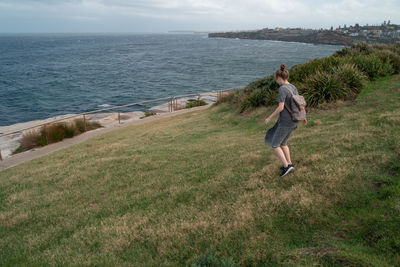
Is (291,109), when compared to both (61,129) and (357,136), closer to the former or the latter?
(357,136)

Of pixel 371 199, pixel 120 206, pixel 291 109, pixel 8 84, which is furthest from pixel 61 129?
pixel 8 84

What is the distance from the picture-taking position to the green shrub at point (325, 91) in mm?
10500

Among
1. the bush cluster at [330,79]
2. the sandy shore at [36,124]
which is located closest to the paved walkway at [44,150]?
the sandy shore at [36,124]

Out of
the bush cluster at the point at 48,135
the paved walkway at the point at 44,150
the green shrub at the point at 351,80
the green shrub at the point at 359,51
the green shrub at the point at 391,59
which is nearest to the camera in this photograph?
the green shrub at the point at 351,80

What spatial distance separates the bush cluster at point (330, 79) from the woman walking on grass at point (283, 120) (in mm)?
5740

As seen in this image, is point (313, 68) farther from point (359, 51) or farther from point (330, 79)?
point (359, 51)

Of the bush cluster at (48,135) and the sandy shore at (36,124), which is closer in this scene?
the bush cluster at (48,135)

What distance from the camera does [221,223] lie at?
4258 mm

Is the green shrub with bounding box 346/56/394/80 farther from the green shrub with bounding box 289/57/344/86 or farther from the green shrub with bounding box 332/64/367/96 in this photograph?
the green shrub with bounding box 332/64/367/96

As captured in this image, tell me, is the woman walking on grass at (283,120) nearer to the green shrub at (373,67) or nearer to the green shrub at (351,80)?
the green shrub at (351,80)

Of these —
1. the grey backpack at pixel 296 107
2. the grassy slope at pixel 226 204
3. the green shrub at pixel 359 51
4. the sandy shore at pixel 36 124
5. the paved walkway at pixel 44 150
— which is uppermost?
the green shrub at pixel 359 51

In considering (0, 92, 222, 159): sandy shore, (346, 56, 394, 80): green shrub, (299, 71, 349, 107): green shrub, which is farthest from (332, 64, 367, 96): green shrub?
(0, 92, 222, 159): sandy shore

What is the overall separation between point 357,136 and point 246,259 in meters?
4.39

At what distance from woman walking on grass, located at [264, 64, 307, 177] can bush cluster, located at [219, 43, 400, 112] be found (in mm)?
5740
